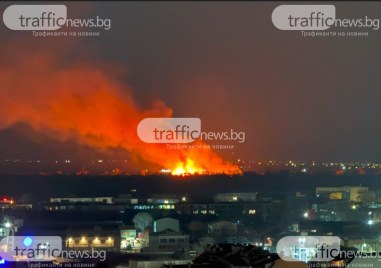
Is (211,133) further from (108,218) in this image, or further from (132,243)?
(108,218)

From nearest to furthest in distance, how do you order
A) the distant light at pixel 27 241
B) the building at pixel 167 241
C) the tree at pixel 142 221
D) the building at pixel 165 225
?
the distant light at pixel 27 241 < the building at pixel 167 241 < the building at pixel 165 225 < the tree at pixel 142 221

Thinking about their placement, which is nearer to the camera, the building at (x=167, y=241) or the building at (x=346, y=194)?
the building at (x=167, y=241)

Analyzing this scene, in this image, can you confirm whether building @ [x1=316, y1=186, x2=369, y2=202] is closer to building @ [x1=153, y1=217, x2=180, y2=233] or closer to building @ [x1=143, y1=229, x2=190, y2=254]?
building @ [x1=153, y1=217, x2=180, y2=233]

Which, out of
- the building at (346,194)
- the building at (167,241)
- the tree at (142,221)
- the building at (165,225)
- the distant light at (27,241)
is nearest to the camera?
the distant light at (27,241)

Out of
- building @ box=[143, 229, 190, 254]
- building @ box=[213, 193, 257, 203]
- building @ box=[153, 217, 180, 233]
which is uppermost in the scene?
building @ box=[213, 193, 257, 203]

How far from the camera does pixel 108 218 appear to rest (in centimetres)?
1102

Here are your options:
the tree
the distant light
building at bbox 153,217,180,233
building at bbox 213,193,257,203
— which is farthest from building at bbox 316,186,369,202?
the distant light

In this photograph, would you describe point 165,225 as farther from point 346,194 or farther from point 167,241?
point 346,194

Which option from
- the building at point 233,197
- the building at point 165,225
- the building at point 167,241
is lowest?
the building at point 167,241

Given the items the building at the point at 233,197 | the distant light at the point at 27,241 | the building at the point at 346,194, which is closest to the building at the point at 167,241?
the distant light at the point at 27,241

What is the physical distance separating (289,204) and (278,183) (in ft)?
26.0

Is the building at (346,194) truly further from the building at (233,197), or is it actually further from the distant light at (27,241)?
the distant light at (27,241)

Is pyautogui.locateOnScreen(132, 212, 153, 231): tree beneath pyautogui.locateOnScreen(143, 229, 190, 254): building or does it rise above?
above

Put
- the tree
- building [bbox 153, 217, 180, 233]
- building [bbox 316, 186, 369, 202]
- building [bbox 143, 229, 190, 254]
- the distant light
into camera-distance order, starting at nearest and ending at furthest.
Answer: the distant light → building [bbox 143, 229, 190, 254] → building [bbox 153, 217, 180, 233] → the tree → building [bbox 316, 186, 369, 202]
